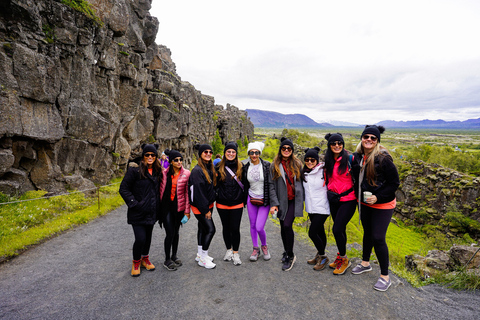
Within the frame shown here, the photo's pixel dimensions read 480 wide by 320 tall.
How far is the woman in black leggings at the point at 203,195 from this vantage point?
21.7 feet

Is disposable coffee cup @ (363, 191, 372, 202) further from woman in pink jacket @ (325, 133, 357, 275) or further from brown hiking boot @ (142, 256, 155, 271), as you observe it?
brown hiking boot @ (142, 256, 155, 271)

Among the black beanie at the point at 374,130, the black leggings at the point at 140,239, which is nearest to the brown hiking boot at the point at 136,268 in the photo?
the black leggings at the point at 140,239

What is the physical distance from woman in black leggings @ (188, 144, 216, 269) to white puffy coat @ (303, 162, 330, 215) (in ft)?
8.95

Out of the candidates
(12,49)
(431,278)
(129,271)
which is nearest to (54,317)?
(129,271)

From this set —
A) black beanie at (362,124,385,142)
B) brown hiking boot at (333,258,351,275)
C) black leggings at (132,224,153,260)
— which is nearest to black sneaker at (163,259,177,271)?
black leggings at (132,224,153,260)

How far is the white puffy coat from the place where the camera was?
6574 millimetres

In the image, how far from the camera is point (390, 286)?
6.05 meters

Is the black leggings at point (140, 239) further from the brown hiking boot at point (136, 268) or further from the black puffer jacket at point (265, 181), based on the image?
the black puffer jacket at point (265, 181)

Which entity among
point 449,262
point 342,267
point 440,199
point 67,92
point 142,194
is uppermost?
point 67,92

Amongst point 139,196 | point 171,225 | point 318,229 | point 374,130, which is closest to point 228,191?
point 171,225

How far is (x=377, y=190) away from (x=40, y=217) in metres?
14.9

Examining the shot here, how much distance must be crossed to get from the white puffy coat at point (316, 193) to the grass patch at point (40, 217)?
9.92 m

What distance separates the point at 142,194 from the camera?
635 centimetres

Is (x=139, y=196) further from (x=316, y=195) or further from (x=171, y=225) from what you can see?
(x=316, y=195)
